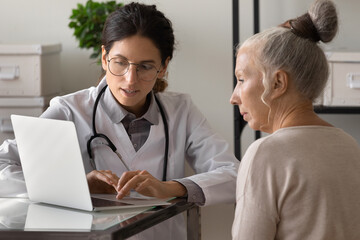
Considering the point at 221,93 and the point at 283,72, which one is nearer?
the point at 283,72

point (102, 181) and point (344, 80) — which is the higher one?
point (344, 80)

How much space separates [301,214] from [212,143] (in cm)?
68

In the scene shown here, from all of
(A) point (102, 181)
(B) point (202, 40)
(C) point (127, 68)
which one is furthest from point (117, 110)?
Result: (B) point (202, 40)

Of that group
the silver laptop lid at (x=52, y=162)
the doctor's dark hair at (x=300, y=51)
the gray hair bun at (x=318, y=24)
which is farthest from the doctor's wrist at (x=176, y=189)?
the gray hair bun at (x=318, y=24)

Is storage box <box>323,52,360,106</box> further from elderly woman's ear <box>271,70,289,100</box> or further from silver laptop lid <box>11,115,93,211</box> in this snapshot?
silver laptop lid <box>11,115,93,211</box>

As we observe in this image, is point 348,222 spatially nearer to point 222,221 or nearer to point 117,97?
point 117,97

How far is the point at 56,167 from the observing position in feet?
4.43

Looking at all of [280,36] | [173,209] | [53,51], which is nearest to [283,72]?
[280,36]

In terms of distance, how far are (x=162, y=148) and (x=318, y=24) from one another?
667 millimetres

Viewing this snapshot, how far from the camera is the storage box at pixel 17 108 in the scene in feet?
8.28

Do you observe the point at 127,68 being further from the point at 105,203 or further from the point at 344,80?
the point at 344,80

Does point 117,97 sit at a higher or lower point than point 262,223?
higher

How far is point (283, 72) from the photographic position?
49.5 inches

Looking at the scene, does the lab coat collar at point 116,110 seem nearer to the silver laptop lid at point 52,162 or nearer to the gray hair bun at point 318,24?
the silver laptop lid at point 52,162
